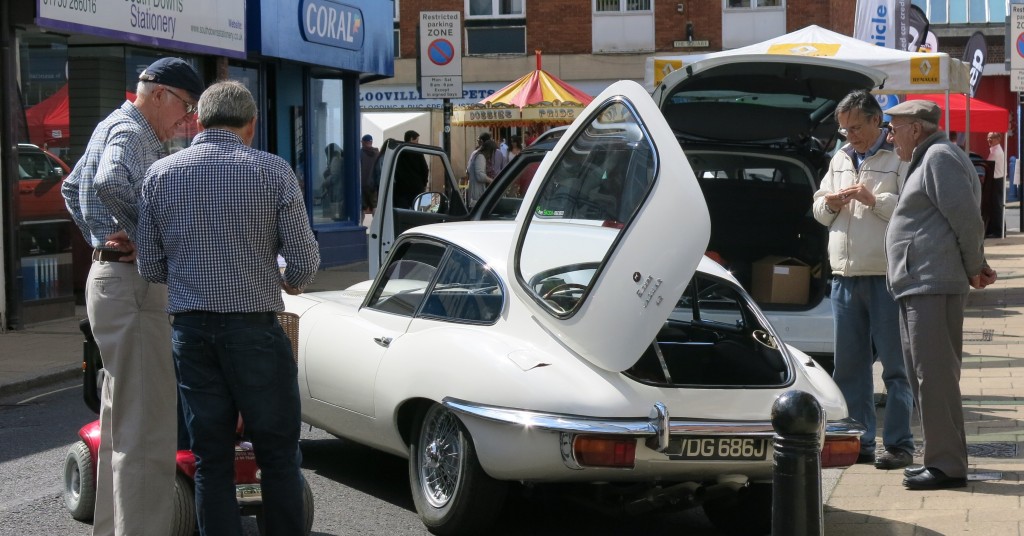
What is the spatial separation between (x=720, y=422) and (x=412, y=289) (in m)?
1.91

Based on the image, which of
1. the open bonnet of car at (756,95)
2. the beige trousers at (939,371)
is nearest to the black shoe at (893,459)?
the beige trousers at (939,371)

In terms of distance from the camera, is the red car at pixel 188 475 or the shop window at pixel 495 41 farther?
the shop window at pixel 495 41

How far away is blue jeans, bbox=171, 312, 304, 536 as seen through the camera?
4.33m

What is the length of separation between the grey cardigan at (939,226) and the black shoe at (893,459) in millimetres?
1019

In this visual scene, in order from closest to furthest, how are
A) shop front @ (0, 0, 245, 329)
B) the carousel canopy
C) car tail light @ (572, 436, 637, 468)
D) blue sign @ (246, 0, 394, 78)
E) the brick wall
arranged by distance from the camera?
1. car tail light @ (572, 436, 637, 468)
2. shop front @ (0, 0, 245, 329)
3. blue sign @ (246, 0, 394, 78)
4. the carousel canopy
5. the brick wall

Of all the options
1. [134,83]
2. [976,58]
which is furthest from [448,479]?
[976,58]

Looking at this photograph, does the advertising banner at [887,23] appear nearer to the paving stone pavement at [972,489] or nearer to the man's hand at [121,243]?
the paving stone pavement at [972,489]

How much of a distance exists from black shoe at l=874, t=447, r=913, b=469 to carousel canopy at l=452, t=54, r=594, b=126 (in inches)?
587

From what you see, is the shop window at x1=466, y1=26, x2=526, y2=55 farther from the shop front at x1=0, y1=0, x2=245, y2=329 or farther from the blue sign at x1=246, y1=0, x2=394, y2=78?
the shop front at x1=0, y1=0, x2=245, y2=329

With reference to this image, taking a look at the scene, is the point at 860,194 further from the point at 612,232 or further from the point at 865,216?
the point at 612,232

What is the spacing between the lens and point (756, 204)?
344 inches

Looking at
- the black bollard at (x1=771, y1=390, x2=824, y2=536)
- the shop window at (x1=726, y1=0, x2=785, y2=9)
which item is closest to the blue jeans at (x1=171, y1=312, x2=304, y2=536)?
the black bollard at (x1=771, y1=390, x2=824, y2=536)

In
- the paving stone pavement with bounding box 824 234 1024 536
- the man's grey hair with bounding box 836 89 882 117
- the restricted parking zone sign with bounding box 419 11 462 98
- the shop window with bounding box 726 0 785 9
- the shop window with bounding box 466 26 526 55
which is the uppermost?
the shop window with bounding box 726 0 785 9

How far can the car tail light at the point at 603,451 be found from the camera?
4973 millimetres
